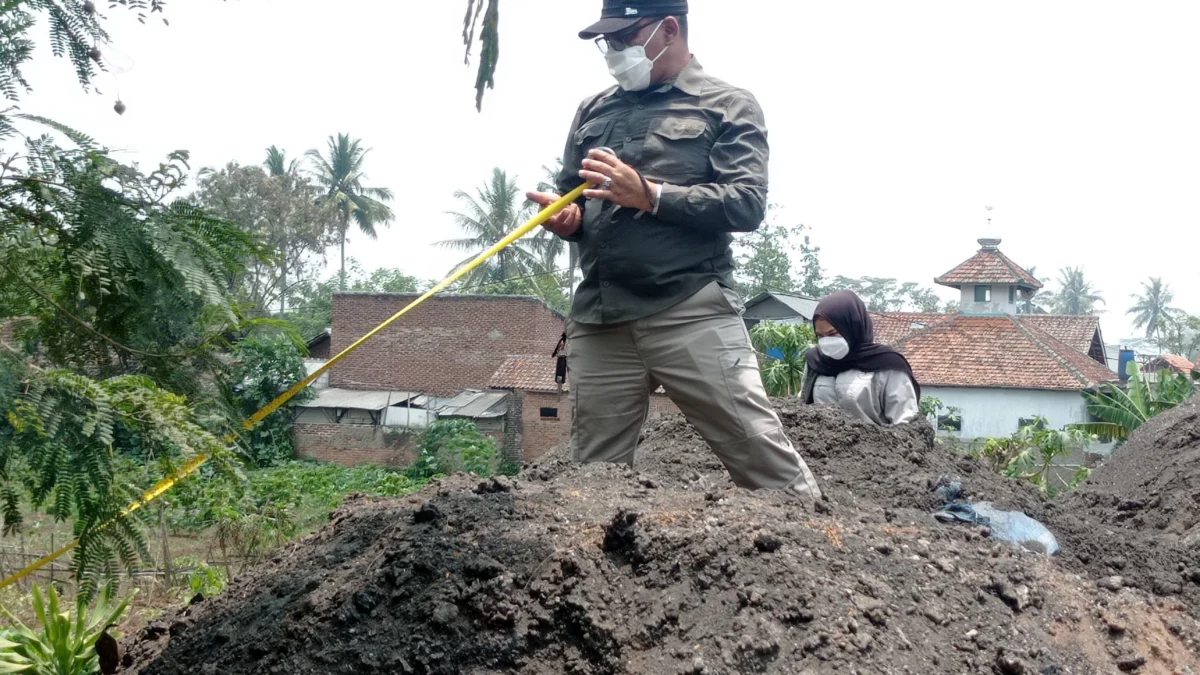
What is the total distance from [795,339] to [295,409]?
53.4 ft

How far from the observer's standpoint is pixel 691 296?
3422mm

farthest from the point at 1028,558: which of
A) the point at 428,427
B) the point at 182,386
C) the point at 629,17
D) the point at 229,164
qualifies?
the point at 229,164

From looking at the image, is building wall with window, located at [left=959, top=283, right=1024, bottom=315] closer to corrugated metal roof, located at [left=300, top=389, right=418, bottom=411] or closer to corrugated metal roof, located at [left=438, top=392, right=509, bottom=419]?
corrugated metal roof, located at [left=438, top=392, right=509, bottom=419]

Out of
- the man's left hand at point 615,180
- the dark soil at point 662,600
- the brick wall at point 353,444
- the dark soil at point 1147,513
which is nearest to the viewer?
the dark soil at point 662,600

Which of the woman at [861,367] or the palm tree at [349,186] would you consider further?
the palm tree at [349,186]

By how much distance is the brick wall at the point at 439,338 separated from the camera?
27.5 metres

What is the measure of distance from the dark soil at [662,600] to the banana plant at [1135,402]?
43.6 ft

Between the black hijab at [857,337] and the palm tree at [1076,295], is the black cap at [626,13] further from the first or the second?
the palm tree at [1076,295]

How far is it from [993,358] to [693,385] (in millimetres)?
27807

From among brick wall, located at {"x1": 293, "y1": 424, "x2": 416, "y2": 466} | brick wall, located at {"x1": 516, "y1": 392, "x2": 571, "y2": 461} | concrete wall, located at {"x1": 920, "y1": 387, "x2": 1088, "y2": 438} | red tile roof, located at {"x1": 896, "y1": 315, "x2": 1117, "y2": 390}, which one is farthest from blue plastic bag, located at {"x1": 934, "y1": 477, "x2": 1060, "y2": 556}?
red tile roof, located at {"x1": 896, "y1": 315, "x2": 1117, "y2": 390}

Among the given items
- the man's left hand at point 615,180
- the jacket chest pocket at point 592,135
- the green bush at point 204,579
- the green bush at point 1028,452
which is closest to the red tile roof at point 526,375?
the green bush at point 1028,452

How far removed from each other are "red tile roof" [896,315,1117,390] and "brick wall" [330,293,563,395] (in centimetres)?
1028

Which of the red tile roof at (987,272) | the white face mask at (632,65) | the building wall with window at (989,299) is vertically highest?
the red tile roof at (987,272)

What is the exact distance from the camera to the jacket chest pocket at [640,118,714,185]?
3492 millimetres
